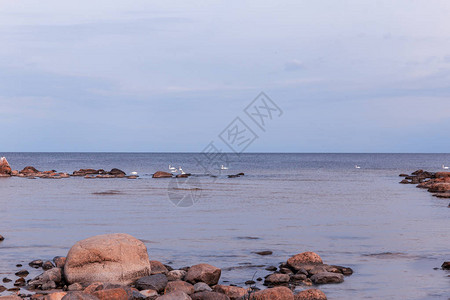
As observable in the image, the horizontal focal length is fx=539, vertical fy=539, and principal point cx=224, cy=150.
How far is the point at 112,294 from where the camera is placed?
11523 millimetres

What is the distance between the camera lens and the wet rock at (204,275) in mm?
13508

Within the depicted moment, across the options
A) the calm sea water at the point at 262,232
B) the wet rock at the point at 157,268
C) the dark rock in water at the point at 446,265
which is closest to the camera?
the wet rock at the point at 157,268

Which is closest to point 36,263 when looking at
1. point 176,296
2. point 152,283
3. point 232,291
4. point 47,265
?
point 47,265

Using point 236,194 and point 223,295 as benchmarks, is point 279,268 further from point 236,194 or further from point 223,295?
point 236,194

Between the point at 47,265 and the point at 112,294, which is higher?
the point at 112,294

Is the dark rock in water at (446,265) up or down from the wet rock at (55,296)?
up

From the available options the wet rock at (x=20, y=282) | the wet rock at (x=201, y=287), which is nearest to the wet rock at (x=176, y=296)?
the wet rock at (x=201, y=287)

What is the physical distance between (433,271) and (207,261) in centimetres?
655

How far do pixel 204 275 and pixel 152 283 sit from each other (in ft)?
4.38

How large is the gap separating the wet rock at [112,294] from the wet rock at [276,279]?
151 inches

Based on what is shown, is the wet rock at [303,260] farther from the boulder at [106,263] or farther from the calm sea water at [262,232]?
the boulder at [106,263]

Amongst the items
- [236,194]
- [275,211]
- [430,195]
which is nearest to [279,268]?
[275,211]

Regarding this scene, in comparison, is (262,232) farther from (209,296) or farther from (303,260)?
(209,296)

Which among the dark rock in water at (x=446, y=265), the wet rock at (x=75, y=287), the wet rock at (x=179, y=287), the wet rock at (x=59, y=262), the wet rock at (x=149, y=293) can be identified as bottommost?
the wet rock at (x=75, y=287)
